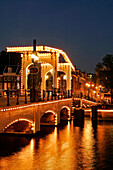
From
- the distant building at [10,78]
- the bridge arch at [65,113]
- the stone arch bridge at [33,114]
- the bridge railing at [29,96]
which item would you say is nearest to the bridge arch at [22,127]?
the stone arch bridge at [33,114]

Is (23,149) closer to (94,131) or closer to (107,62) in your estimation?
(94,131)

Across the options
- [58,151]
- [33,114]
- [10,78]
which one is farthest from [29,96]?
[10,78]

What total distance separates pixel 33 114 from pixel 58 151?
5182mm

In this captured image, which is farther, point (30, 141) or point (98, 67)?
point (98, 67)

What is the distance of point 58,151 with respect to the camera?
20.8 metres

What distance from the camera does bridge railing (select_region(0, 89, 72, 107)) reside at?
20.0 meters

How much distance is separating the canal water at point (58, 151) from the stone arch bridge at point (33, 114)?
5.10 feet

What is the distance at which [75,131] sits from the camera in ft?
101

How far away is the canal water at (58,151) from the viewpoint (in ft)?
56.3

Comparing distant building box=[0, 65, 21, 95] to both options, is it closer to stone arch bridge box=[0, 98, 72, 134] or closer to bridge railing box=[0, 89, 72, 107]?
stone arch bridge box=[0, 98, 72, 134]

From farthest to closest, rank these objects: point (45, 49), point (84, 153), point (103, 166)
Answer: point (45, 49), point (84, 153), point (103, 166)

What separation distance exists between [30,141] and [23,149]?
2577mm

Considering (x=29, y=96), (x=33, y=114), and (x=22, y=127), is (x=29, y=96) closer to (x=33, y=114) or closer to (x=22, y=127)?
(x=22, y=127)

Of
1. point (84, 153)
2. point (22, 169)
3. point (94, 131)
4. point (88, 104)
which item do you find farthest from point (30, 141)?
point (88, 104)
